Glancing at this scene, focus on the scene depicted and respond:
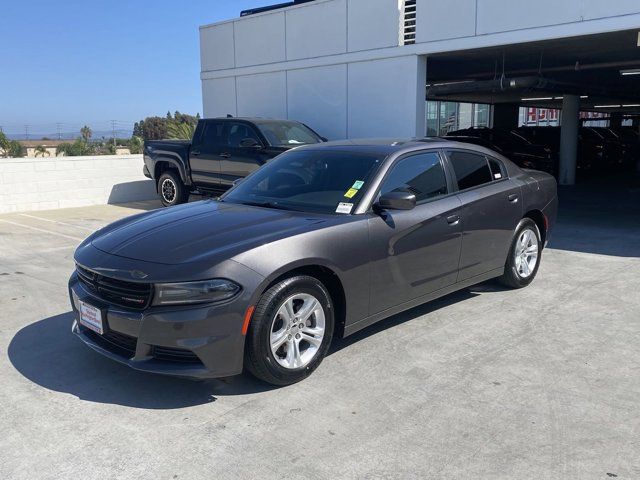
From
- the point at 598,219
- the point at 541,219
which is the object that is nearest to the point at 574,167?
the point at 598,219

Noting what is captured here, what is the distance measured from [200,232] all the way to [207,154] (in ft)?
26.0

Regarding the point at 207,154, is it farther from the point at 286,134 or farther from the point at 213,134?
the point at 286,134

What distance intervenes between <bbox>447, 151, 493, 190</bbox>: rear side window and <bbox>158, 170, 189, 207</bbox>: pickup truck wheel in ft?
25.8

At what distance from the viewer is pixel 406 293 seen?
4578 millimetres

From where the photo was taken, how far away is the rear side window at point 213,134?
37.8 feet

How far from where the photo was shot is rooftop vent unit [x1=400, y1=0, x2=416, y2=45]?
11109 millimetres

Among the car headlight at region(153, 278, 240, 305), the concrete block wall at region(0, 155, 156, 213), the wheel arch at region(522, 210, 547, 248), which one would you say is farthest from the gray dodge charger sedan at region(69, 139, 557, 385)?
the concrete block wall at region(0, 155, 156, 213)

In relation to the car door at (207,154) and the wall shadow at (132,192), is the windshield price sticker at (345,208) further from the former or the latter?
the wall shadow at (132,192)

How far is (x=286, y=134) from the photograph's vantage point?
11078 mm

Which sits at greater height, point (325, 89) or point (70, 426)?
point (325, 89)

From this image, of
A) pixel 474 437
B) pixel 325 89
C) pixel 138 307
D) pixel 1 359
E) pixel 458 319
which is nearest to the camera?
pixel 474 437

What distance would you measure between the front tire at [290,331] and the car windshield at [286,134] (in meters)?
7.08

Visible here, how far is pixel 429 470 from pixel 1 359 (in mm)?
3232

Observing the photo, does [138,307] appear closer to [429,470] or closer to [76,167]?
[429,470]
